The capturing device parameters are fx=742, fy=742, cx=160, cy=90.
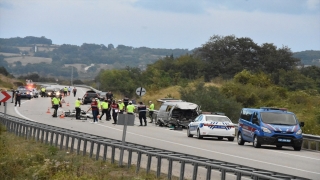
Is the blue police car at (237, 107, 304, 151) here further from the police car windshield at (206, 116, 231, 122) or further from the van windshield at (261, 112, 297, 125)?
the police car windshield at (206, 116, 231, 122)

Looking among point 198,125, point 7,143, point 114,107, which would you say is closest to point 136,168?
point 7,143

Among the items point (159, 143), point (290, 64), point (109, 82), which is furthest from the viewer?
point (109, 82)

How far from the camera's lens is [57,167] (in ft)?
60.2

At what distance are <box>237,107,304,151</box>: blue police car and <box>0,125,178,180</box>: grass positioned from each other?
10.7 metres

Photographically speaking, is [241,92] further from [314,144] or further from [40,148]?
[40,148]

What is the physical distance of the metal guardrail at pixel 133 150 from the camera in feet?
47.3

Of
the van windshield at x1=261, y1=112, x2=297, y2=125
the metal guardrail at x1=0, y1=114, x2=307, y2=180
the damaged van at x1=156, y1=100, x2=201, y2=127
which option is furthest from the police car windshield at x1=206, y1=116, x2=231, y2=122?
the metal guardrail at x1=0, y1=114, x2=307, y2=180

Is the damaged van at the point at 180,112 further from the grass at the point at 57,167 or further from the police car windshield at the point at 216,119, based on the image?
the grass at the point at 57,167

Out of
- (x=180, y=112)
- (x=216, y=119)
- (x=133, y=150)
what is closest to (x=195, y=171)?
(x=133, y=150)

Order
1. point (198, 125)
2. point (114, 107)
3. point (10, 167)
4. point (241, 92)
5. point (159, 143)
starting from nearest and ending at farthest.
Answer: point (10, 167)
point (159, 143)
point (198, 125)
point (114, 107)
point (241, 92)

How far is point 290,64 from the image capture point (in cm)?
10256

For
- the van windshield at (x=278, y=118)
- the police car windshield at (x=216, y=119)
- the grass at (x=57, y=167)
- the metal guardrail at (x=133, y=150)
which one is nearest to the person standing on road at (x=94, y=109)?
the metal guardrail at (x=133, y=150)

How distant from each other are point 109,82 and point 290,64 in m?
32.0

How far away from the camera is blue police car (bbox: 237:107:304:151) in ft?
101
